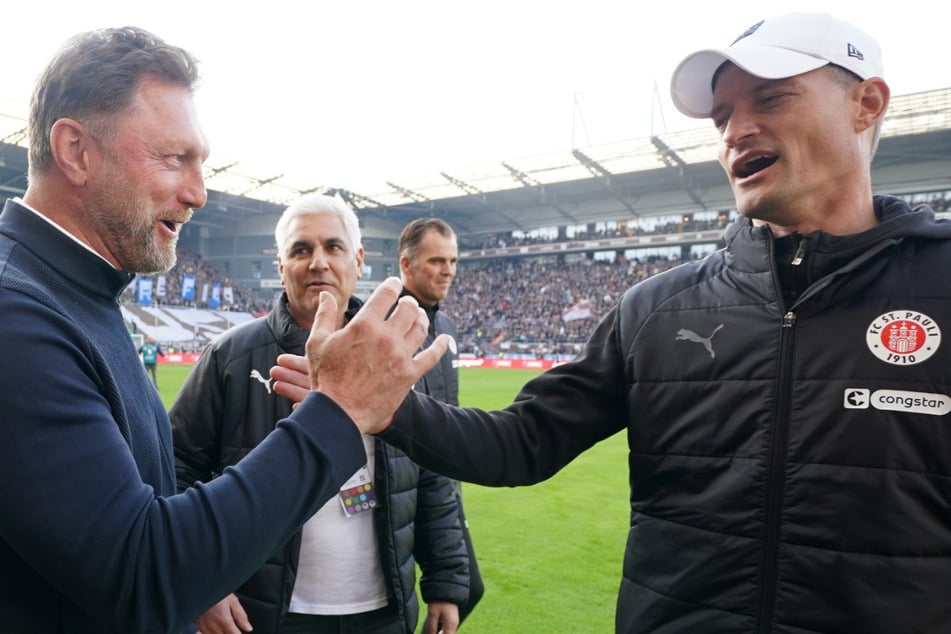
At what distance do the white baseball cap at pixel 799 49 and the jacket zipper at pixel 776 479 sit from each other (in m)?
0.69

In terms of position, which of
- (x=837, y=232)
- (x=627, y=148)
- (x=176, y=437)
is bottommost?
(x=176, y=437)

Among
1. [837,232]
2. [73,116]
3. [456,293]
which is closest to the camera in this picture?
[73,116]

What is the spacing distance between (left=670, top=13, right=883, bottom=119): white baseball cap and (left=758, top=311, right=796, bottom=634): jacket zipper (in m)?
0.69

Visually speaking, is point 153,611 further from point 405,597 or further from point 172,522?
point 405,597

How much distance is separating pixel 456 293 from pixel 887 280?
172 feet

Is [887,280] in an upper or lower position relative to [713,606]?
upper

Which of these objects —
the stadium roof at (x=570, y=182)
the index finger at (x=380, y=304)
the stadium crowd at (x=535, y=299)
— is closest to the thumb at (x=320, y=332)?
the index finger at (x=380, y=304)

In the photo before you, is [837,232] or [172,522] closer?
[172,522]

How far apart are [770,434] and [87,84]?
1947 millimetres

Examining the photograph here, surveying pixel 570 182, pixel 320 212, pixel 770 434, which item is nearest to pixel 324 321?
pixel 770 434

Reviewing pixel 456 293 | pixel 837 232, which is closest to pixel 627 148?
pixel 456 293

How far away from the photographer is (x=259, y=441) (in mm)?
2633

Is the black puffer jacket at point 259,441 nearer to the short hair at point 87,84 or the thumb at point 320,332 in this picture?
the thumb at point 320,332

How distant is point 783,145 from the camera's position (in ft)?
5.87
